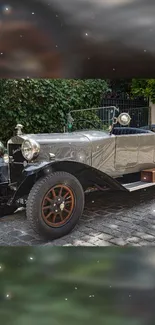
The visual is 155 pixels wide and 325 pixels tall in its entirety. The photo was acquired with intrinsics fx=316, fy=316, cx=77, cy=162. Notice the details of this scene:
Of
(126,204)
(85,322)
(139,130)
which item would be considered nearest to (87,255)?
(85,322)

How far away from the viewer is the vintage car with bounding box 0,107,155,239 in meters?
1.42

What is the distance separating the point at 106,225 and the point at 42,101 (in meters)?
0.85

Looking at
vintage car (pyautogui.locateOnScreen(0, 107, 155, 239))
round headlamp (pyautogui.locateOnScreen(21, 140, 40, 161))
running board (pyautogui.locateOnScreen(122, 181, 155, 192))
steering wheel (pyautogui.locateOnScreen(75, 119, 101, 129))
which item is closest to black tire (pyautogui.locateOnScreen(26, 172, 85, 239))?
vintage car (pyautogui.locateOnScreen(0, 107, 155, 239))

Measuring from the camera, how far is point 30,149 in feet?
4.76

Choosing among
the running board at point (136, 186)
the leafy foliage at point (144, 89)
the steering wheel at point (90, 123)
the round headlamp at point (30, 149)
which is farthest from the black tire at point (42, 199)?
the leafy foliage at point (144, 89)

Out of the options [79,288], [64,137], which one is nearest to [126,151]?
[64,137]

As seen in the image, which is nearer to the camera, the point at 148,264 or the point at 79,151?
the point at 148,264

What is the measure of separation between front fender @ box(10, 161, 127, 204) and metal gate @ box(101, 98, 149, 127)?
1.56 feet

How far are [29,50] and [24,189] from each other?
827 mm

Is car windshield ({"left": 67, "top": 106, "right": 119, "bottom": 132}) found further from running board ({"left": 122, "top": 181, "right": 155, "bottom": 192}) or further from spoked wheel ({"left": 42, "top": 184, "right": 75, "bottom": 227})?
spoked wheel ({"left": 42, "top": 184, "right": 75, "bottom": 227})

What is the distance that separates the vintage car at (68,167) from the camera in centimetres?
142

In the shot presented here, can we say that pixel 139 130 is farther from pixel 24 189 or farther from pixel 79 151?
pixel 24 189

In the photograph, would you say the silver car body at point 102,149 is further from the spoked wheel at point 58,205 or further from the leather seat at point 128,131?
the spoked wheel at point 58,205

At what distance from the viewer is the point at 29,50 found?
2.38ft
